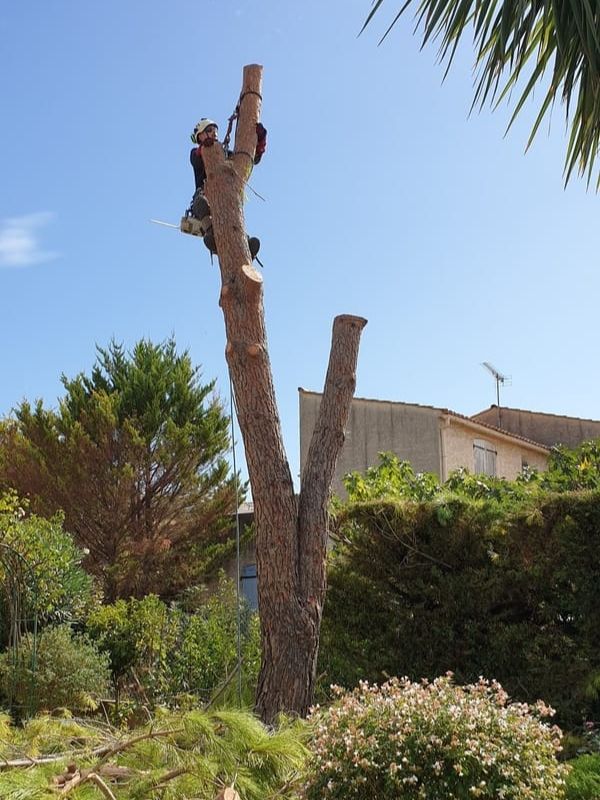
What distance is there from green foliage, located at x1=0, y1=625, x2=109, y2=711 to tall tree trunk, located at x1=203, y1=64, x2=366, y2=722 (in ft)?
12.5

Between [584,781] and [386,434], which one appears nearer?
[584,781]

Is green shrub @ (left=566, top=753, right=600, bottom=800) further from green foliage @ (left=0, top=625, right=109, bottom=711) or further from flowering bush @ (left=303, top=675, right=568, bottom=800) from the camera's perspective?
green foliage @ (left=0, top=625, right=109, bottom=711)

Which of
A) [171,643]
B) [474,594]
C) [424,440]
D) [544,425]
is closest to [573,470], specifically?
[474,594]

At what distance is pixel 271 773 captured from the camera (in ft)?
17.3

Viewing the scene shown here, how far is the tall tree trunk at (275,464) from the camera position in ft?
23.5

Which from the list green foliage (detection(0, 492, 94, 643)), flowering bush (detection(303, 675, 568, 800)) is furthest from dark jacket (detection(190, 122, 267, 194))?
flowering bush (detection(303, 675, 568, 800))

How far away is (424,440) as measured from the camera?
786 inches

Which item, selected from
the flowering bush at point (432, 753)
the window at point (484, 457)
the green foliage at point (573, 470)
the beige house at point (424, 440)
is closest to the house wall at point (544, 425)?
the beige house at point (424, 440)

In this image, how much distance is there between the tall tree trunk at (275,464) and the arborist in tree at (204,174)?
18 centimetres

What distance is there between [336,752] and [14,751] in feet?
7.35

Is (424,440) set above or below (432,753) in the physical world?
above

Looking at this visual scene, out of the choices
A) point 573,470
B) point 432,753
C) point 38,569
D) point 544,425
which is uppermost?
point 544,425

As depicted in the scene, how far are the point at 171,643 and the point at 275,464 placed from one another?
5137 mm

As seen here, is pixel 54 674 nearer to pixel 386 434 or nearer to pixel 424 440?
pixel 424 440
